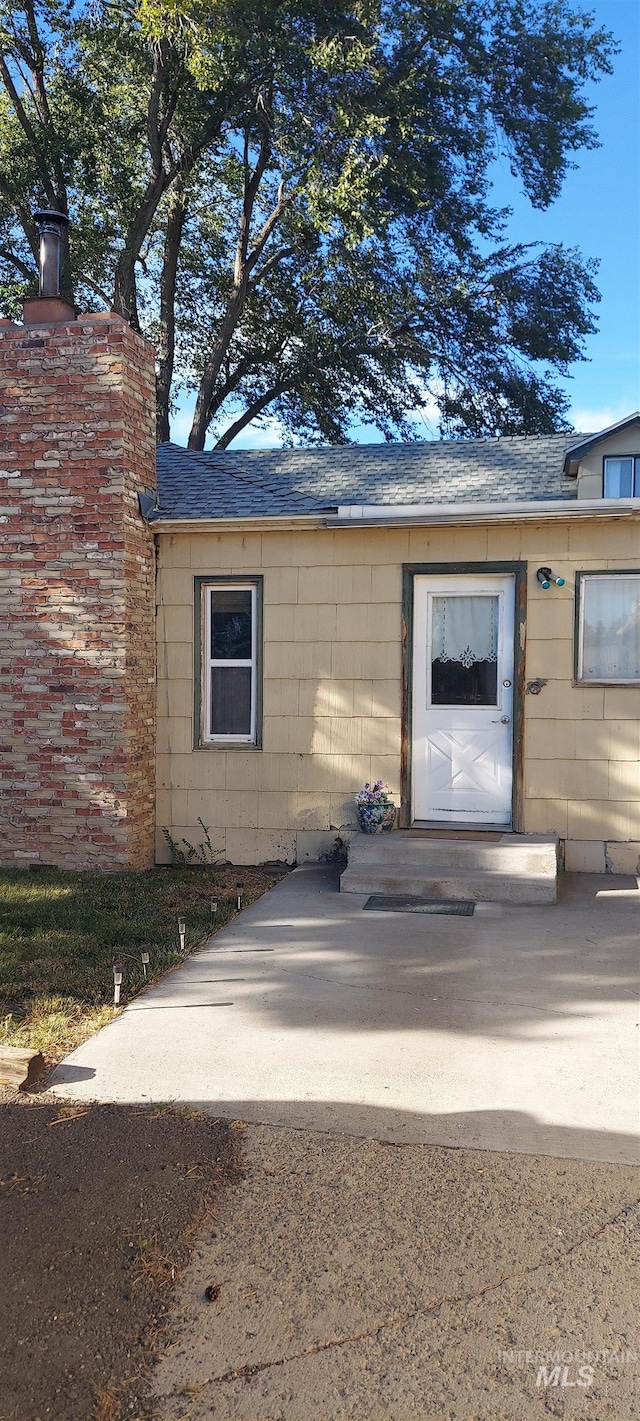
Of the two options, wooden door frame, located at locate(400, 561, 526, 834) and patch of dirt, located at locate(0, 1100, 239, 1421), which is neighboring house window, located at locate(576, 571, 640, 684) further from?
patch of dirt, located at locate(0, 1100, 239, 1421)

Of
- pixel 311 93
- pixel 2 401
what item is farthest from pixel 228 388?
pixel 2 401

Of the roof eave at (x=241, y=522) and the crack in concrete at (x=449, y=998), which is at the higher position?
the roof eave at (x=241, y=522)

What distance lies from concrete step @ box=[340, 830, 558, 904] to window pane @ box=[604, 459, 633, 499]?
282 centimetres

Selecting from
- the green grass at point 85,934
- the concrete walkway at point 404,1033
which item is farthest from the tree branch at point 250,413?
the concrete walkway at point 404,1033

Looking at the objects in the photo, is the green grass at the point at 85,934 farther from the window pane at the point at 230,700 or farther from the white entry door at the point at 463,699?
the white entry door at the point at 463,699

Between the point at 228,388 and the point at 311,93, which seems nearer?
the point at 311,93

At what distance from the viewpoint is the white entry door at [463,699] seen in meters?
7.57

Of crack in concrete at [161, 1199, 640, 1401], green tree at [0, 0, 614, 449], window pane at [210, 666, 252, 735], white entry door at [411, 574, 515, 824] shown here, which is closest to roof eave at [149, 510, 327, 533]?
white entry door at [411, 574, 515, 824]

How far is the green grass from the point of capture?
14.5ft

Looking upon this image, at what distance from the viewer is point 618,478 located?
7.75 meters

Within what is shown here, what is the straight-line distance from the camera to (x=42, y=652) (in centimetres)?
759

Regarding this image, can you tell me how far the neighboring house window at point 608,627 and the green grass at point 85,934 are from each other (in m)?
3.00

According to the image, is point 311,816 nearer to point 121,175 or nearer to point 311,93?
point 311,93

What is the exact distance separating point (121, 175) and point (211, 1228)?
18.2 m
